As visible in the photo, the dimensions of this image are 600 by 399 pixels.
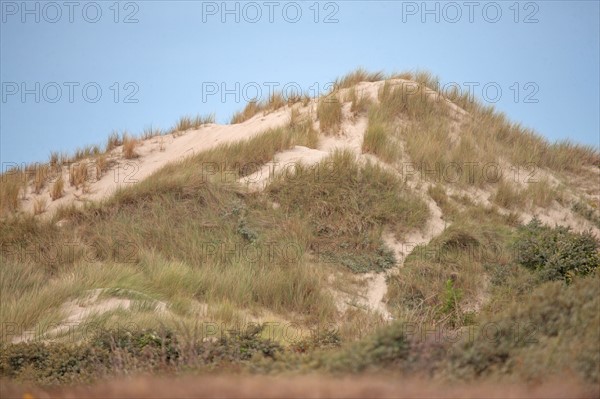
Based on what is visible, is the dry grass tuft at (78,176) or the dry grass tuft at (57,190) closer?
the dry grass tuft at (57,190)

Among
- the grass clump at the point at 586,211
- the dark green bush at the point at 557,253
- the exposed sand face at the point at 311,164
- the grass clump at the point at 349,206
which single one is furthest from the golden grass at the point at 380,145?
the grass clump at the point at 586,211

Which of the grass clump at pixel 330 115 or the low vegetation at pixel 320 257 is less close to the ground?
the grass clump at pixel 330 115

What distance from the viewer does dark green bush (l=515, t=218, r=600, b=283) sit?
12211 mm

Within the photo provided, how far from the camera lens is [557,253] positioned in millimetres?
12461

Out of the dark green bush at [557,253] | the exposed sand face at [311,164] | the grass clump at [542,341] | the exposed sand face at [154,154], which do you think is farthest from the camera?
the exposed sand face at [154,154]

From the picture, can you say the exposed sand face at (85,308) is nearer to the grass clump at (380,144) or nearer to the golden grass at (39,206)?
the golden grass at (39,206)

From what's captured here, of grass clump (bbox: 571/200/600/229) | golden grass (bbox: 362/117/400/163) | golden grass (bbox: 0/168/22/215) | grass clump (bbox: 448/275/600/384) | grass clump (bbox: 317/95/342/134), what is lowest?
grass clump (bbox: 571/200/600/229)

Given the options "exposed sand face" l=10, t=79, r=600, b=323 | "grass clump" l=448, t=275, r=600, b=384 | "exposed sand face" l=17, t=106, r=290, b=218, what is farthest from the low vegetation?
"exposed sand face" l=17, t=106, r=290, b=218

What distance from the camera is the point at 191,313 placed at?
10531mm

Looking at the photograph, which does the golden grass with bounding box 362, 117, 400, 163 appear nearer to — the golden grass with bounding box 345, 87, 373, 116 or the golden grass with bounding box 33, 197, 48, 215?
the golden grass with bounding box 345, 87, 373, 116

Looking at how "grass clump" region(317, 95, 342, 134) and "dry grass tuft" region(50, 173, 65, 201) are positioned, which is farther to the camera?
"grass clump" region(317, 95, 342, 134)

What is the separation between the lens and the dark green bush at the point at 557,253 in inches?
481

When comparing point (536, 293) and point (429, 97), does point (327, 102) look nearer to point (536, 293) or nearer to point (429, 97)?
point (429, 97)

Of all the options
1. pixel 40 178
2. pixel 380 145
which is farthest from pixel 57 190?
pixel 380 145
